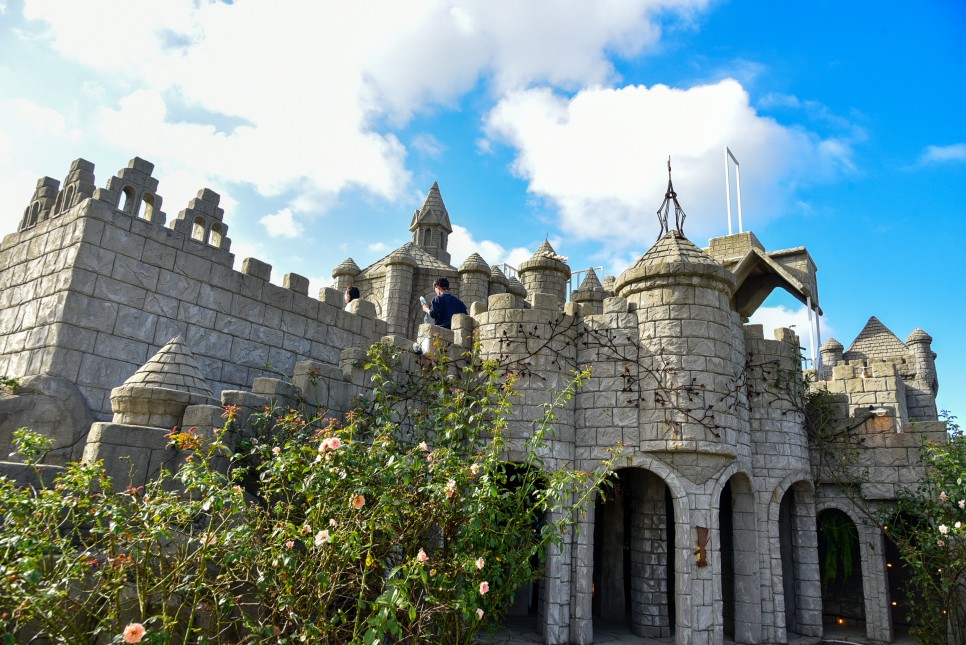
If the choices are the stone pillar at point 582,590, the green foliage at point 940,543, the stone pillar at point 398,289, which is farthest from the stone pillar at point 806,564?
the stone pillar at point 398,289

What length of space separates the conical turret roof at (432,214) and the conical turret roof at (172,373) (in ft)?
73.5

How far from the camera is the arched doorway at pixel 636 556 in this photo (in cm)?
1072

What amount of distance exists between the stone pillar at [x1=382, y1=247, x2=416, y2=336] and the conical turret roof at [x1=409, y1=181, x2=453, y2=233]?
5.47 m

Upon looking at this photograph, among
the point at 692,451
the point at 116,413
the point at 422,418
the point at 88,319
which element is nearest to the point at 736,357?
the point at 692,451

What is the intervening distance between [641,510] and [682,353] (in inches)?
132

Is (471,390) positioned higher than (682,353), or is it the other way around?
(682,353)

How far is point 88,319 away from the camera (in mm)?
8086

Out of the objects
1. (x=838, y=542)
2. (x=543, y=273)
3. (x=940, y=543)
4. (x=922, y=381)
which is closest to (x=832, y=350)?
(x=922, y=381)

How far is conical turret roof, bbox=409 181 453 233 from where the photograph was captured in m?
29.1

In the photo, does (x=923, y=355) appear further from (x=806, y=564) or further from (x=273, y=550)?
(x=273, y=550)

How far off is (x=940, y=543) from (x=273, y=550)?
33.1 feet

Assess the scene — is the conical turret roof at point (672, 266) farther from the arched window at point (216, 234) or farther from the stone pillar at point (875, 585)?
the arched window at point (216, 234)

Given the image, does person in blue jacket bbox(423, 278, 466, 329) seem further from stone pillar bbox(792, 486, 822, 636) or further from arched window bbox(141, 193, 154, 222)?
stone pillar bbox(792, 486, 822, 636)

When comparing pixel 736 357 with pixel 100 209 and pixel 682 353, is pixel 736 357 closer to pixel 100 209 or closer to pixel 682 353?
pixel 682 353
